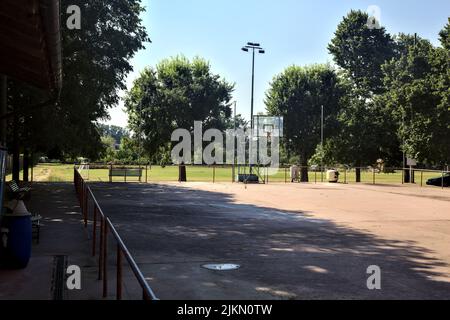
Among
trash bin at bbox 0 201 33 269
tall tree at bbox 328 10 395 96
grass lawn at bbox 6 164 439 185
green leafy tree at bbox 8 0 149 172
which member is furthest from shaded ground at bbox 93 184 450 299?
tall tree at bbox 328 10 395 96

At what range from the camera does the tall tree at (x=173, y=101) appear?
3950 cm

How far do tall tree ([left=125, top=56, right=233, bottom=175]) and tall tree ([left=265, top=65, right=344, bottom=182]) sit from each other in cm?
495

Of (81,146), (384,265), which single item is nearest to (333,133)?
(81,146)

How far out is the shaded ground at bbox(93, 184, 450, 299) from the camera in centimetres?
661

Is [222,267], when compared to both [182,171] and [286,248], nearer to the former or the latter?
[286,248]

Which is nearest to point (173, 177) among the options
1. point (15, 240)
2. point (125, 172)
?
point (125, 172)

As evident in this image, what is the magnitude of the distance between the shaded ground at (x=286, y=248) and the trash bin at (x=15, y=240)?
6.09ft

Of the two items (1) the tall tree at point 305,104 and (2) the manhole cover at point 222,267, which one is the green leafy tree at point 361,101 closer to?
(1) the tall tree at point 305,104

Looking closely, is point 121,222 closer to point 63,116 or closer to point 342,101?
point 63,116

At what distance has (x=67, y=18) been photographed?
59.4ft

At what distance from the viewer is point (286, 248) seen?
9.62 m

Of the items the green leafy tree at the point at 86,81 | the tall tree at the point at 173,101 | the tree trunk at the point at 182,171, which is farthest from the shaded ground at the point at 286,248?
the tall tree at the point at 173,101

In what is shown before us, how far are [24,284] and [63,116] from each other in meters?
14.5

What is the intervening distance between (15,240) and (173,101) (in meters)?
32.8
